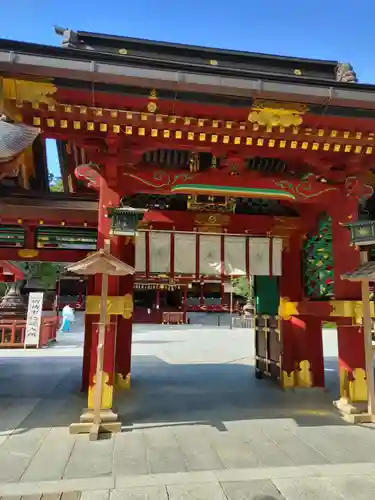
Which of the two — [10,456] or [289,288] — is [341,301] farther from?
[10,456]

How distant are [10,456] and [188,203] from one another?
472 centimetres

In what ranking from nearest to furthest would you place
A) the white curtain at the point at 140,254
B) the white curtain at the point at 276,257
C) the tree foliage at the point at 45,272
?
the white curtain at the point at 140,254 < the white curtain at the point at 276,257 < the tree foliage at the point at 45,272

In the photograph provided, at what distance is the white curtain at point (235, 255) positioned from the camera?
7.04 metres

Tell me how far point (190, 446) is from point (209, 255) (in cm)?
356

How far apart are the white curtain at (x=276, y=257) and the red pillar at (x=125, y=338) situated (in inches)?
114

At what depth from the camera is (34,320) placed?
15102 mm

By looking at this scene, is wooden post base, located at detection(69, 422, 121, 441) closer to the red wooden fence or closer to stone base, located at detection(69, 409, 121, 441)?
stone base, located at detection(69, 409, 121, 441)

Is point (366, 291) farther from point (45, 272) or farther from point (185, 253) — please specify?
point (45, 272)

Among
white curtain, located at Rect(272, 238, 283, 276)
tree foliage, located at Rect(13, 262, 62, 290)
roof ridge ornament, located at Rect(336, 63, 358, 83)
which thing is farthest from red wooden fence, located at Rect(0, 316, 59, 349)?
roof ridge ornament, located at Rect(336, 63, 358, 83)

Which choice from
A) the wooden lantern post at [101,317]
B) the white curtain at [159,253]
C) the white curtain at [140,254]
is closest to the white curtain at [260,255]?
the white curtain at [159,253]

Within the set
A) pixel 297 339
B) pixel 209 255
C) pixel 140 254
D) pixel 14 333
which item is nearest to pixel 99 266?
pixel 140 254

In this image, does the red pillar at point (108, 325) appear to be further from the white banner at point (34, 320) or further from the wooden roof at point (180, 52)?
the white banner at point (34, 320)

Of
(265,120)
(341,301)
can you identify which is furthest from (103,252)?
(341,301)

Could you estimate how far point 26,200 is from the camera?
6.75m
